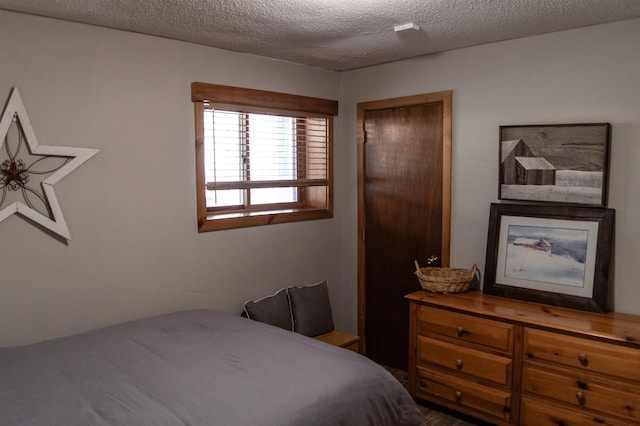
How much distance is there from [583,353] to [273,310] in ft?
6.23

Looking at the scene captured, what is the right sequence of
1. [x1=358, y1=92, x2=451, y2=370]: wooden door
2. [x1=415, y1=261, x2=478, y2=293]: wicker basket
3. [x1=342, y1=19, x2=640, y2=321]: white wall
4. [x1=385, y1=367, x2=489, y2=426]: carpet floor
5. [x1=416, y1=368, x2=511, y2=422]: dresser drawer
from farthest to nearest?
1. [x1=358, y1=92, x2=451, y2=370]: wooden door
2. [x1=415, y1=261, x2=478, y2=293]: wicker basket
3. [x1=385, y1=367, x2=489, y2=426]: carpet floor
4. [x1=416, y1=368, x2=511, y2=422]: dresser drawer
5. [x1=342, y1=19, x2=640, y2=321]: white wall

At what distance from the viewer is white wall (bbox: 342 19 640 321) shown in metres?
2.80

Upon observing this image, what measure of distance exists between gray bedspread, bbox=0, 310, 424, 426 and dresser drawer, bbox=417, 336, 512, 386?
0.80 metres

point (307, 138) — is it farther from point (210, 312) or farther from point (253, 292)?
point (210, 312)

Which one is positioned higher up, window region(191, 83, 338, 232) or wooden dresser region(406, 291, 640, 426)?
window region(191, 83, 338, 232)

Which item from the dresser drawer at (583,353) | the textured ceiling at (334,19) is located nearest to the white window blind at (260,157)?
the textured ceiling at (334,19)

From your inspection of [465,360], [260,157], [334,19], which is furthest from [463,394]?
[334,19]

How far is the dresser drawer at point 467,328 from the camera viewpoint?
2861 millimetres

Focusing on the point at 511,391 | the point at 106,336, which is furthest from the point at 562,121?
the point at 106,336

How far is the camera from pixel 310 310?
3.67 m

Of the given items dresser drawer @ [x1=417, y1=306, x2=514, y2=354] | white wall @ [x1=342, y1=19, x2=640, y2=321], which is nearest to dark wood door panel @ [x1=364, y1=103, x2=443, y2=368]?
white wall @ [x1=342, y1=19, x2=640, y2=321]

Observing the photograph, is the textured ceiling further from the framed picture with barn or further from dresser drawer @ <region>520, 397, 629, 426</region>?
dresser drawer @ <region>520, 397, 629, 426</region>

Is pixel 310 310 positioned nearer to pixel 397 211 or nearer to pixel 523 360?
pixel 397 211

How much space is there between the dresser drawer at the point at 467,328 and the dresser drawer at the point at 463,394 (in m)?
0.26
